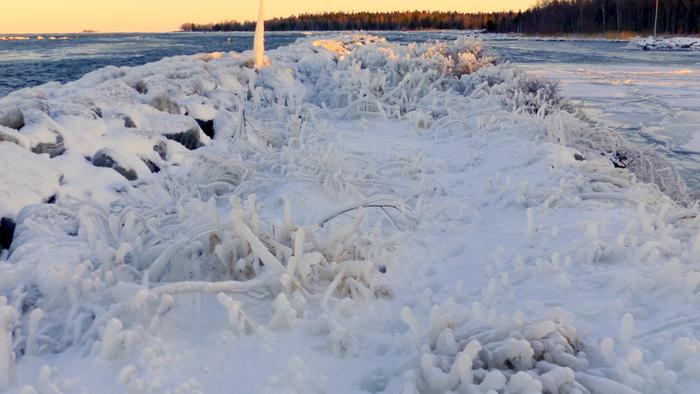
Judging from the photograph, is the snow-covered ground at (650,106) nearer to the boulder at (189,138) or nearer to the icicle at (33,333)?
the boulder at (189,138)

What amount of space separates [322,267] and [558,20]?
79118 mm

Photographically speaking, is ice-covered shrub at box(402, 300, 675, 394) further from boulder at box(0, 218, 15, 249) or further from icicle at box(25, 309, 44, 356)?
boulder at box(0, 218, 15, 249)

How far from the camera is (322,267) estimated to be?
2131 millimetres

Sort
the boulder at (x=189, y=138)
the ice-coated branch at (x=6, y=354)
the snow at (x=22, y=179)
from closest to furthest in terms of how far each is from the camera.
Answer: the ice-coated branch at (x=6, y=354) < the snow at (x=22, y=179) < the boulder at (x=189, y=138)

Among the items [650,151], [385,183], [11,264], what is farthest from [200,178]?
[650,151]

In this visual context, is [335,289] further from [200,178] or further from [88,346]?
[200,178]

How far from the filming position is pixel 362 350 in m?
1.75

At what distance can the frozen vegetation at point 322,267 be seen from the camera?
61.0 inches

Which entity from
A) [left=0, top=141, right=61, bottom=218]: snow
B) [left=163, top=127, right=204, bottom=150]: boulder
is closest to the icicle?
[left=0, top=141, right=61, bottom=218]: snow

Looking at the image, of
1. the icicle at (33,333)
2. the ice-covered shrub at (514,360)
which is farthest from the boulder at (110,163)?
the ice-covered shrub at (514,360)

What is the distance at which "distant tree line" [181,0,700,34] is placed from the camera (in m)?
61.4

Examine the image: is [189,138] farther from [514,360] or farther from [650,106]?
[650,106]

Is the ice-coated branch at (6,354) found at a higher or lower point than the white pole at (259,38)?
lower

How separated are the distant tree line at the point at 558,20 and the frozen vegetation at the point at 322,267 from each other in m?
66.5
